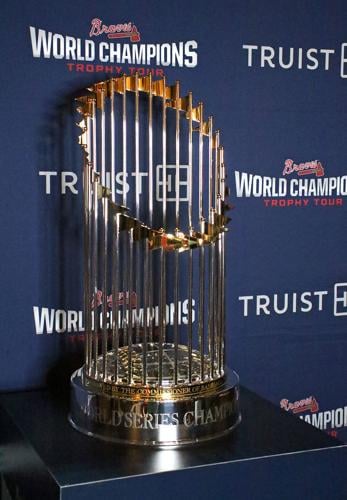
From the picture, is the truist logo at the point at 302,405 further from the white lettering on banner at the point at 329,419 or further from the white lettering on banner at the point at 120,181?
the white lettering on banner at the point at 120,181

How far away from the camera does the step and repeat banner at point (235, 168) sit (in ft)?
5.21

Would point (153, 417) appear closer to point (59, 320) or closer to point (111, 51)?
point (59, 320)

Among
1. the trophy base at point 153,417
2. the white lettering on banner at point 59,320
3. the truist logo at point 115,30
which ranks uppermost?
the truist logo at point 115,30

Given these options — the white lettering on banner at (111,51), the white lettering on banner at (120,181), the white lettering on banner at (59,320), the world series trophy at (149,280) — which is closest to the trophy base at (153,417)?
the world series trophy at (149,280)

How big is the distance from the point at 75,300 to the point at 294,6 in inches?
29.9

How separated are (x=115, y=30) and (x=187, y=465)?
0.84 m

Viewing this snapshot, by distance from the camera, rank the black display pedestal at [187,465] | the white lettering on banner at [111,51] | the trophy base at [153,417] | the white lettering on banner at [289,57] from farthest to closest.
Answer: the white lettering on banner at [289,57], the white lettering on banner at [111,51], the trophy base at [153,417], the black display pedestal at [187,465]

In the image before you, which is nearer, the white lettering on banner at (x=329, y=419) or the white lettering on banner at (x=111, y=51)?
the white lettering on banner at (x=111, y=51)

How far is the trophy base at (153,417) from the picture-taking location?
4.33ft

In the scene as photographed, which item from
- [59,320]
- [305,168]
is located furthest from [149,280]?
[305,168]

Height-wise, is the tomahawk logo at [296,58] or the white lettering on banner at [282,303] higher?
the tomahawk logo at [296,58]

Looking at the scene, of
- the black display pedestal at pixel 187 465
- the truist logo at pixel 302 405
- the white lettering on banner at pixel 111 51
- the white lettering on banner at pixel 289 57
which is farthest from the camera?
the truist logo at pixel 302 405

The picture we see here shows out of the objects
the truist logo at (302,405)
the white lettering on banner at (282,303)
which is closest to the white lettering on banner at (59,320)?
the white lettering on banner at (282,303)

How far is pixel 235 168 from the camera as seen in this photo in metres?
1.75
